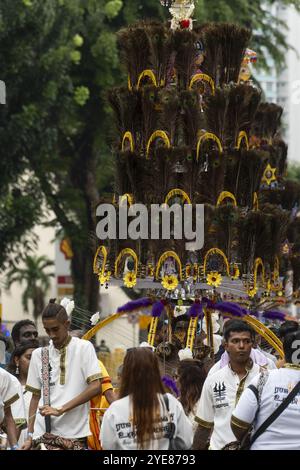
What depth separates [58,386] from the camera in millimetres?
10922

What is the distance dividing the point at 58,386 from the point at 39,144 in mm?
21426

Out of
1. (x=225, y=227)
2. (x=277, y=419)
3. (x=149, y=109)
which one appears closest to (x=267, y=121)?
(x=149, y=109)

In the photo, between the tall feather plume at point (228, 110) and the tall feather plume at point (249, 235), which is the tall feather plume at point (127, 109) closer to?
the tall feather plume at point (228, 110)

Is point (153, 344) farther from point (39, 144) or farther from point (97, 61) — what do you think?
point (97, 61)

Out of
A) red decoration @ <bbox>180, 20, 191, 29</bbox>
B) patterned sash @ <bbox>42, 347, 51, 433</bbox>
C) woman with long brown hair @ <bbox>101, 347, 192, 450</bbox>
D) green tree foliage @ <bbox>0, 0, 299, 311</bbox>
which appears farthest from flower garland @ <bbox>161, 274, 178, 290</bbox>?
green tree foliage @ <bbox>0, 0, 299, 311</bbox>

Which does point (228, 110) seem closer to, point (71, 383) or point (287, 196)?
point (287, 196)

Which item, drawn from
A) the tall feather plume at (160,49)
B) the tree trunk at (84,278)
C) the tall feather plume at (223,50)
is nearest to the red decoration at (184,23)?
the tall feather plume at (223,50)

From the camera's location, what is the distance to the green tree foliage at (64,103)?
100ft

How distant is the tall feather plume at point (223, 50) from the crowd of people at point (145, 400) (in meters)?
5.09

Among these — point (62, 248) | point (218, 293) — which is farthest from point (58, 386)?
point (62, 248)

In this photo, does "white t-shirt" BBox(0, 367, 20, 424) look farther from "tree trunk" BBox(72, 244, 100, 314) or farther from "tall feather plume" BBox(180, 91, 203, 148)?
"tree trunk" BBox(72, 244, 100, 314)

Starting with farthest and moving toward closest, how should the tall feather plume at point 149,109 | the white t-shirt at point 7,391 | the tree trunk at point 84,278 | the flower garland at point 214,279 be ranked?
the tree trunk at point 84,278, the tall feather plume at point 149,109, the flower garland at point 214,279, the white t-shirt at point 7,391

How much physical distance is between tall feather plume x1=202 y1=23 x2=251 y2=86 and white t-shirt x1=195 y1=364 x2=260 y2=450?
687cm

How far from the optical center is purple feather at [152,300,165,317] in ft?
53.3
